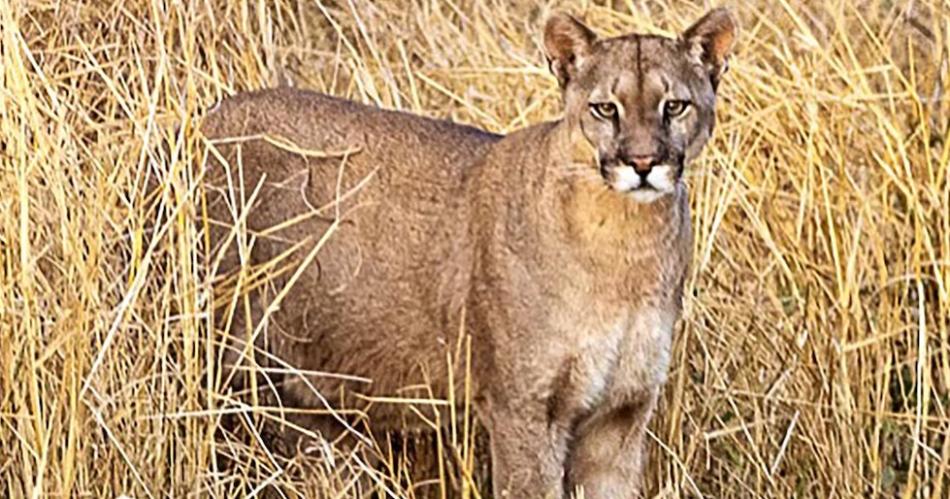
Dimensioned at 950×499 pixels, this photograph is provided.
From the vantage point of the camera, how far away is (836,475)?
18.8ft

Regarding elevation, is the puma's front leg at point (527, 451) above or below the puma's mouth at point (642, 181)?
below

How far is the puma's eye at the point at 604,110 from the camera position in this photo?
512cm

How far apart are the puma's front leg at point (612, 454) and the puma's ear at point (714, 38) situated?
809 mm

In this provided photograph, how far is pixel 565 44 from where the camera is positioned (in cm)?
535

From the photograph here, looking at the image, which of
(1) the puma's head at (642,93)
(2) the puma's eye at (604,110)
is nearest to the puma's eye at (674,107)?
(1) the puma's head at (642,93)

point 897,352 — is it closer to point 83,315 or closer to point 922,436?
point 922,436

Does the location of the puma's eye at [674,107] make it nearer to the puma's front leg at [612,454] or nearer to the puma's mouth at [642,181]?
the puma's mouth at [642,181]

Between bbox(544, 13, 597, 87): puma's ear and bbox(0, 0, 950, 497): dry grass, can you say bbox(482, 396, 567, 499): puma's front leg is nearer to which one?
bbox(0, 0, 950, 497): dry grass

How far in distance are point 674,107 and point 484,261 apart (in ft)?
2.05

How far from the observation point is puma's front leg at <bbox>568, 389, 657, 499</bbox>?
5430mm

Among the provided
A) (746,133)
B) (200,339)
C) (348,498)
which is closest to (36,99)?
(200,339)

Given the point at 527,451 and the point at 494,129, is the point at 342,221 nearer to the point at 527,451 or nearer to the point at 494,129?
the point at 527,451

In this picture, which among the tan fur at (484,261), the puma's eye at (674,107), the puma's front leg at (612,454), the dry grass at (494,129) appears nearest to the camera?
the dry grass at (494,129)

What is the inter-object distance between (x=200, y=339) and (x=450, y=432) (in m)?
0.81
